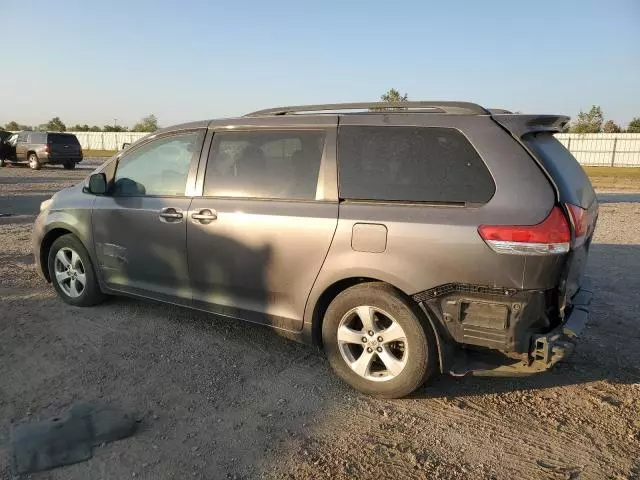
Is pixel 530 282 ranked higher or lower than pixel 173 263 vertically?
higher

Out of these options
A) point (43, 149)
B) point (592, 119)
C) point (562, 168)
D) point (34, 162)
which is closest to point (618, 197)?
point (562, 168)

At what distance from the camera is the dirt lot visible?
2.72 metres

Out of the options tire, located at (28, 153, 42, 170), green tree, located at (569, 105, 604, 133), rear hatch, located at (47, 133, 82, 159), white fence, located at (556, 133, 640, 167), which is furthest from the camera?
green tree, located at (569, 105, 604, 133)

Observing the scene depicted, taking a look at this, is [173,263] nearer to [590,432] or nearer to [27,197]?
[590,432]

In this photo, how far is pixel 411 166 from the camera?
10.7 feet

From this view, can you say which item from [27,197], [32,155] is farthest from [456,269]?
[32,155]

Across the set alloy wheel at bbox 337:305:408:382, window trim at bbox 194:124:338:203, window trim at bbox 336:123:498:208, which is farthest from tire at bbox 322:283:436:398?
window trim at bbox 194:124:338:203

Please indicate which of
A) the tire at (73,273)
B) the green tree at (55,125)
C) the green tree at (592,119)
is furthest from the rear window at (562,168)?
the green tree at (55,125)

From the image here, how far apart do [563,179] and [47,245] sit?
4767 millimetres

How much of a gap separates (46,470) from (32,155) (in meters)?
25.6

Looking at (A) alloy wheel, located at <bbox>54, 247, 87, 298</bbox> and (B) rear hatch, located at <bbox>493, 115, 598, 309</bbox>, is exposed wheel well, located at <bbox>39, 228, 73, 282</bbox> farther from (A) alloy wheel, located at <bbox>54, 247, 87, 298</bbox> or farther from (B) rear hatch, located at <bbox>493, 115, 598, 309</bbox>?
(B) rear hatch, located at <bbox>493, 115, 598, 309</bbox>

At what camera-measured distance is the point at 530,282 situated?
287 cm

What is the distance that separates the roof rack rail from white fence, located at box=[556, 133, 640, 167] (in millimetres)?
36144

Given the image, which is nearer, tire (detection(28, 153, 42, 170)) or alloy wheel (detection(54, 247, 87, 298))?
alloy wheel (detection(54, 247, 87, 298))
